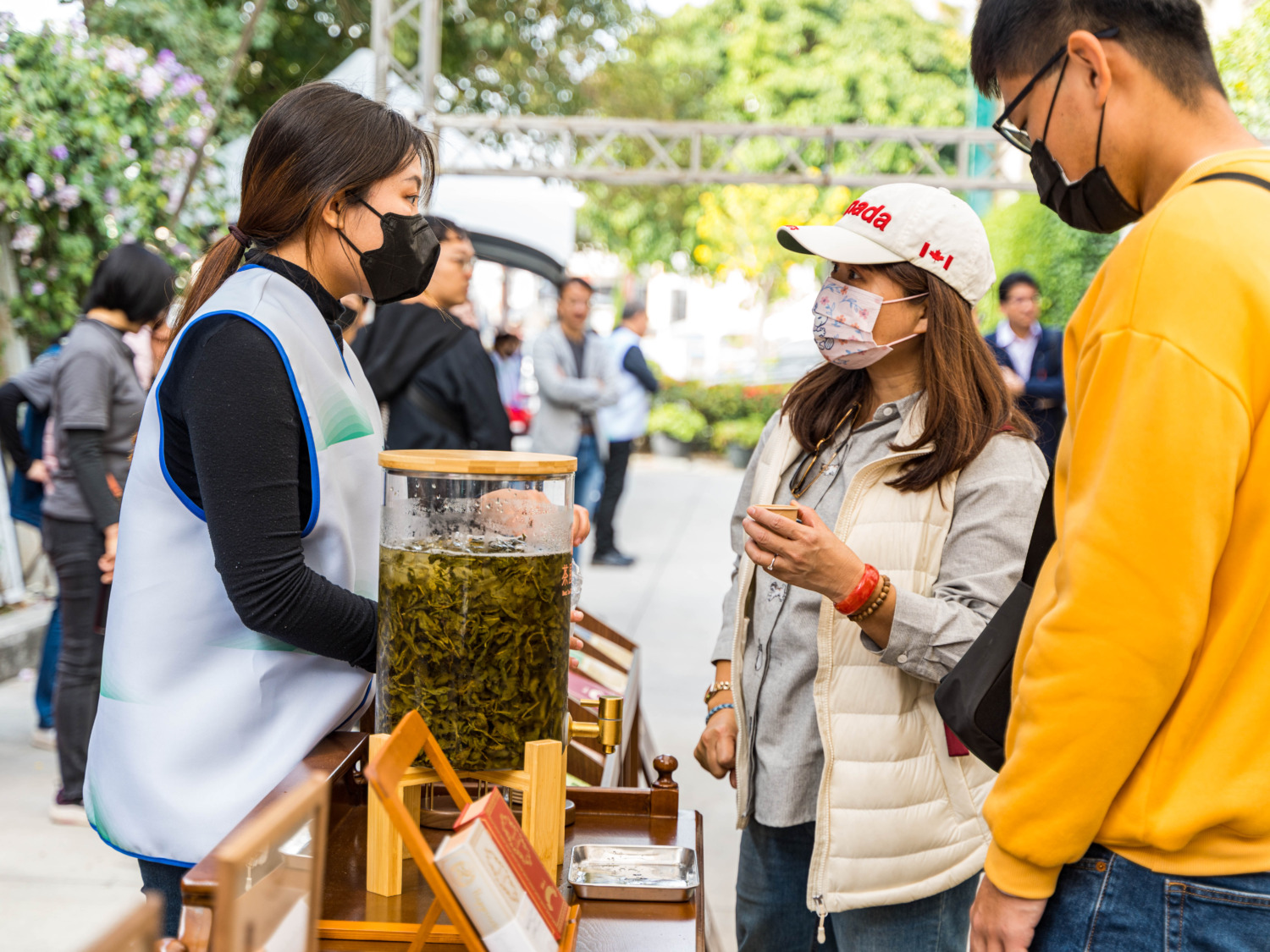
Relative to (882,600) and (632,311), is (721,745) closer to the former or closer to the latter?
(882,600)

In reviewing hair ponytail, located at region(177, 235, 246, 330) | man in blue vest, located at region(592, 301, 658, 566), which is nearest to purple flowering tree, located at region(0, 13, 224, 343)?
man in blue vest, located at region(592, 301, 658, 566)

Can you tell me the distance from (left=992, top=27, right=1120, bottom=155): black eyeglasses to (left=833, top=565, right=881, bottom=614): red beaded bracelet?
68cm

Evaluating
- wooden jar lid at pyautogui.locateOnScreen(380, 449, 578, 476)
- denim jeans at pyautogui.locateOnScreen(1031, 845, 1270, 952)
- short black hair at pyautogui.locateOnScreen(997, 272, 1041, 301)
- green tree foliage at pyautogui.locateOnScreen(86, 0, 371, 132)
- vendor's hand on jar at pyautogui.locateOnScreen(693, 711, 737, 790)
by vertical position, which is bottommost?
vendor's hand on jar at pyautogui.locateOnScreen(693, 711, 737, 790)

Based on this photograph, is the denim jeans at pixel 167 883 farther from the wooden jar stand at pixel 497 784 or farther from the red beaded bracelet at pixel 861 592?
the red beaded bracelet at pixel 861 592

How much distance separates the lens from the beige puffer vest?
1829 mm

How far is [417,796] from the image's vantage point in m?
1.37

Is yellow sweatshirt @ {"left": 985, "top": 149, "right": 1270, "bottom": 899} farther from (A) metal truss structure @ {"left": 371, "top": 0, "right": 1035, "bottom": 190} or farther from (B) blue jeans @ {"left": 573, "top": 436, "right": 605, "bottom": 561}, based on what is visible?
(A) metal truss structure @ {"left": 371, "top": 0, "right": 1035, "bottom": 190}

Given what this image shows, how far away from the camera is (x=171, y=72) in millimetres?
7004

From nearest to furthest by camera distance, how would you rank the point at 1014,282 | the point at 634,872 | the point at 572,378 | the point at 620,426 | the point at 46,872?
the point at 634,872 → the point at 46,872 → the point at 1014,282 → the point at 572,378 → the point at 620,426

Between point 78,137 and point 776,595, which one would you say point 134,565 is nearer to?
point 776,595

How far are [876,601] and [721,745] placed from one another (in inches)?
20.2

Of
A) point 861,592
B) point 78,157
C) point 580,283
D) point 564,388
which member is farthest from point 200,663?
point 580,283

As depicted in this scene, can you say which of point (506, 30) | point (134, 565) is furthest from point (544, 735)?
point (506, 30)

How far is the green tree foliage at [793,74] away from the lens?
23422 millimetres
